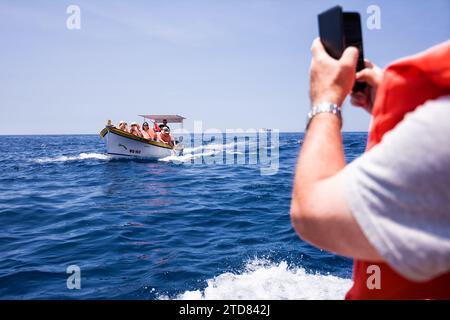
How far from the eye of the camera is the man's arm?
0.86 metres

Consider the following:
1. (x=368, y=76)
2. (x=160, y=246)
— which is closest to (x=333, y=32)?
(x=368, y=76)

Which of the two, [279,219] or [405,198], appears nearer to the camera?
[405,198]

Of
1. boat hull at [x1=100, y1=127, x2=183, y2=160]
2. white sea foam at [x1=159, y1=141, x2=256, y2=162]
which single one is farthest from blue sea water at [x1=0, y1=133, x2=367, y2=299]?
white sea foam at [x1=159, y1=141, x2=256, y2=162]

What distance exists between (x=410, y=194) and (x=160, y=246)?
5.91m

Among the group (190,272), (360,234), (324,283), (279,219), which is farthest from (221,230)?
(360,234)

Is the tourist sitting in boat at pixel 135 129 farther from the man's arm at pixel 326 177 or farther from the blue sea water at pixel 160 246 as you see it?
the man's arm at pixel 326 177

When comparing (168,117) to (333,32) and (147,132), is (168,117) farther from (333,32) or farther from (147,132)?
(333,32)

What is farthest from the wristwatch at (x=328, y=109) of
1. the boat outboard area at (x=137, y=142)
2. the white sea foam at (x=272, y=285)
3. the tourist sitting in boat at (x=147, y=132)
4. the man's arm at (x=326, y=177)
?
the tourist sitting in boat at (x=147, y=132)

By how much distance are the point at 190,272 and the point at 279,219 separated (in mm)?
3445

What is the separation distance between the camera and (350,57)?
1.09 meters

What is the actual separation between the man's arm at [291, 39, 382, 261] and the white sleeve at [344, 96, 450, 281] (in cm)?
4

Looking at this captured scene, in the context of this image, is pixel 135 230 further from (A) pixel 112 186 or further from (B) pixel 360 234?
(B) pixel 360 234
